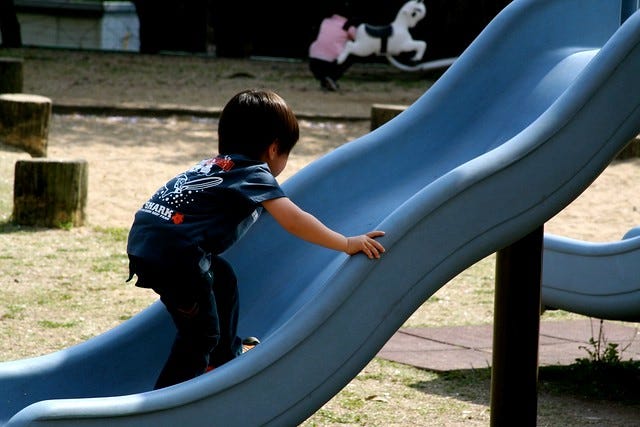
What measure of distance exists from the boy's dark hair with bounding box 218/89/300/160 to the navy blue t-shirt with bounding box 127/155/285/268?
69mm

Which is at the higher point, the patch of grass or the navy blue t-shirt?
the navy blue t-shirt

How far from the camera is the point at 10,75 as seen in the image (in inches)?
492

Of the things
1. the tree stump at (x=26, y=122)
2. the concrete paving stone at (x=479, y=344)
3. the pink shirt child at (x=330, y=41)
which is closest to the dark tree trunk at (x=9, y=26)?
the pink shirt child at (x=330, y=41)

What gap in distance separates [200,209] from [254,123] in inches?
11.3

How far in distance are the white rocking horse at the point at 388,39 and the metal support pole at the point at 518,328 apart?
13.3 meters

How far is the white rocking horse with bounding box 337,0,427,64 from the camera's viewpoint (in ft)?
54.6

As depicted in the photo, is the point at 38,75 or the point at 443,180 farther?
the point at 38,75

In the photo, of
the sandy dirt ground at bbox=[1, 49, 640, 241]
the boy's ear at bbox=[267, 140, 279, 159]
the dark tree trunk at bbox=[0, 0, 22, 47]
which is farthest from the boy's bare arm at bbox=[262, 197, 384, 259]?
the dark tree trunk at bbox=[0, 0, 22, 47]

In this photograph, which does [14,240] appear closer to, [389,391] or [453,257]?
[389,391]

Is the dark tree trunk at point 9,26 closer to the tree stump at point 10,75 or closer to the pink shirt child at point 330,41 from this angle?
the pink shirt child at point 330,41

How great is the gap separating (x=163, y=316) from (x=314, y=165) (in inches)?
29.9

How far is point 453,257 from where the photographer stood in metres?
3.05

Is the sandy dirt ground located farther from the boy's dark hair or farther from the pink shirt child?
the boy's dark hair

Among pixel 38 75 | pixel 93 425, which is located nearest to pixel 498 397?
pixel 93 425
